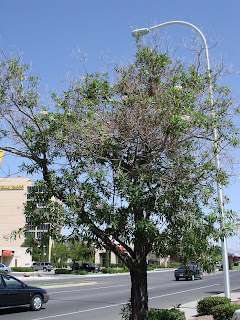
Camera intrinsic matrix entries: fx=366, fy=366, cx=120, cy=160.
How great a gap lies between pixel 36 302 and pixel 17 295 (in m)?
0.99

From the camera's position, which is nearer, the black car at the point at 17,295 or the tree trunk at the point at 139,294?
the tree trunk at the point at 139,294

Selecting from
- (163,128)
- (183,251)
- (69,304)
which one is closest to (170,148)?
(163,128)

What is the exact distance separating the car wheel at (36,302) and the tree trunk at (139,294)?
8.23 meters

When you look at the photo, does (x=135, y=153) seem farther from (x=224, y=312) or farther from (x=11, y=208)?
(x=11, y=208)

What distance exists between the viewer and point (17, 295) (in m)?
13.4

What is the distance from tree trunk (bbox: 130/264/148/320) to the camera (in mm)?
6879

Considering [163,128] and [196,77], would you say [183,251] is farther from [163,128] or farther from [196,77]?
[196,77]

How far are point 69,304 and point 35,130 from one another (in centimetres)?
1075

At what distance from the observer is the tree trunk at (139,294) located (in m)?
6.88

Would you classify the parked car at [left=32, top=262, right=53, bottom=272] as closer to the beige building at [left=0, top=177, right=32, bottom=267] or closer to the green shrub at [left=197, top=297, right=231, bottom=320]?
the beige building at [left=0, top=177, right=32, bottom=267]

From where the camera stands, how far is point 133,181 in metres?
6.79

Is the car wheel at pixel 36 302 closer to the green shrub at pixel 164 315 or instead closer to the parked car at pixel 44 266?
the green shrub at pixel 164 315

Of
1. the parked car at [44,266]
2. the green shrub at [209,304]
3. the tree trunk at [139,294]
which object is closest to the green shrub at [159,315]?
the tree trunk at [139,294]

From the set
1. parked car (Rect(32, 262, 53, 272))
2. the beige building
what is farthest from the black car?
the beige building
